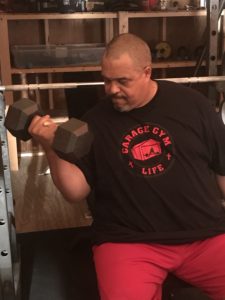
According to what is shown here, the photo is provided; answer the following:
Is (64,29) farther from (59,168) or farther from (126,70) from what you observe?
(59,168)

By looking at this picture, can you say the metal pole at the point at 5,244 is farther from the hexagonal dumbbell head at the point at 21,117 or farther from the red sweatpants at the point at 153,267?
the red sweatpants at the point at 153,267

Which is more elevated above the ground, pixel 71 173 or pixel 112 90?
pixel 112 90

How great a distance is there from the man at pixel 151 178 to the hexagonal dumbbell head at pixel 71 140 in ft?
0.75

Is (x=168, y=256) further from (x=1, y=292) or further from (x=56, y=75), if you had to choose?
(x=56, y=75)

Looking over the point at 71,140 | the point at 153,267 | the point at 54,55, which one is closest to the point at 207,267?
the point at 153,267

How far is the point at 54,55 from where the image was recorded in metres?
3.33

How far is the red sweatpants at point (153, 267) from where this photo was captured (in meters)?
1.24

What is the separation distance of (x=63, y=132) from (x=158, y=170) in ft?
1.39

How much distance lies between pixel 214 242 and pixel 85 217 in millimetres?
1217

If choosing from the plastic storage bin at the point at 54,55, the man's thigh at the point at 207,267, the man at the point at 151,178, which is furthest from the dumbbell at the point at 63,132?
the plastic storage bin at the point at 54,55

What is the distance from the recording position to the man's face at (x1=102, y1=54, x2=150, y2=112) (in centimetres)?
130

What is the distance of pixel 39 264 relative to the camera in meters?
1.92

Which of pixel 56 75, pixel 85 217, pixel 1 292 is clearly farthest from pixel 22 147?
pixel 1 292

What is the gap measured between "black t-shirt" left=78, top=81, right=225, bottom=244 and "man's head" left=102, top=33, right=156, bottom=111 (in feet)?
0.22
